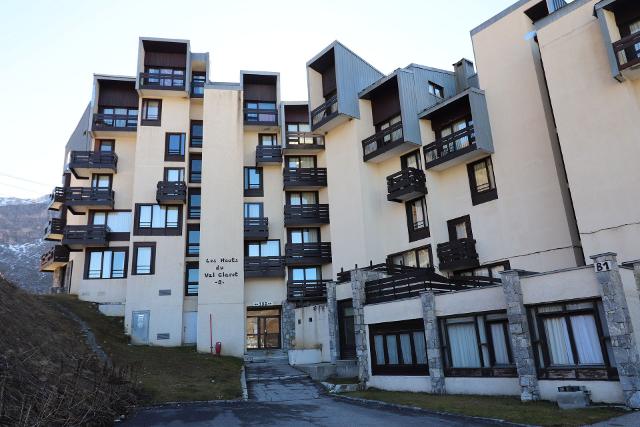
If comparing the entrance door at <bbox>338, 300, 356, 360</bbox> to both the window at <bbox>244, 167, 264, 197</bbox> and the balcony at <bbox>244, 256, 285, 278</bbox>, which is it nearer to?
the balcony at <bbox>244, 256, 285, 278</bbox>

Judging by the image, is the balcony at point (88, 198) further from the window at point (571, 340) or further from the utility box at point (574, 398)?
the utility box at point (574, 398)

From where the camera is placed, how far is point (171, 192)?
3741 centimetres

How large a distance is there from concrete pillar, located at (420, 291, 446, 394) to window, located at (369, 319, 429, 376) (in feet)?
2.14

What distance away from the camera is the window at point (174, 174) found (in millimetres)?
38531

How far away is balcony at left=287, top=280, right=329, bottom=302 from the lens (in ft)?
117

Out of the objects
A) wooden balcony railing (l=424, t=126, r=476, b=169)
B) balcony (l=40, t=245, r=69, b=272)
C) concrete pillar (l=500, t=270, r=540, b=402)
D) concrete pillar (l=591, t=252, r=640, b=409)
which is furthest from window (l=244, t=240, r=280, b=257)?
concrete pillar (l=591, t=252, r=640, b=409)

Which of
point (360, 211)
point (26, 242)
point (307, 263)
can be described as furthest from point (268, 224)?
point (26, 242)

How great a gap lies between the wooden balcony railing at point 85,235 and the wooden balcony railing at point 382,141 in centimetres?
2196

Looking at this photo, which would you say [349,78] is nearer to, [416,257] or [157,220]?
[416,257]

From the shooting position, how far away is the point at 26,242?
122562mm

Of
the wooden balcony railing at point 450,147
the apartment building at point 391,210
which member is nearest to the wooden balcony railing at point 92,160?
the apartment building at point 391,210

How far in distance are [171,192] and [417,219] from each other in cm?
1974

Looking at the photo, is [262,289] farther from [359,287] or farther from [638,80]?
[638,80]

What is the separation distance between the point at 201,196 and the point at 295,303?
11588mm
